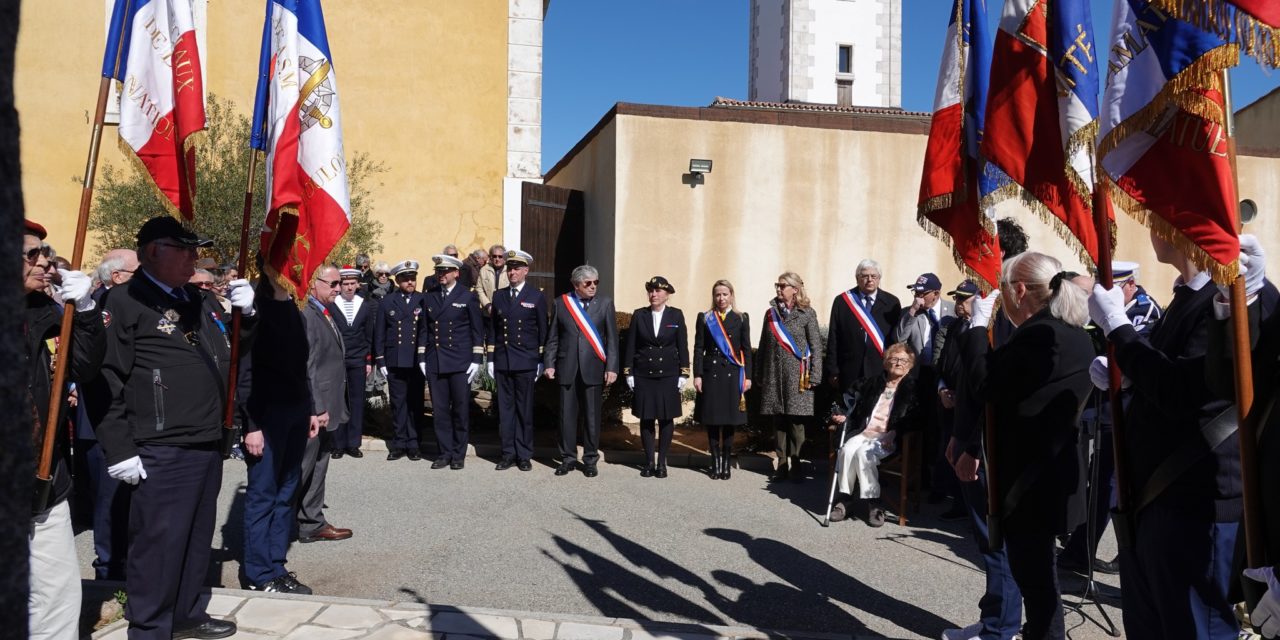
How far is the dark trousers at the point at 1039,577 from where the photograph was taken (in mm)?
3633

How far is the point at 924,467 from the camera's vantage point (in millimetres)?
7871

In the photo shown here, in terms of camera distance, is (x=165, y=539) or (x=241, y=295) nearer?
(x=165, y=539)

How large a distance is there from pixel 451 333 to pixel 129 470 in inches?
215

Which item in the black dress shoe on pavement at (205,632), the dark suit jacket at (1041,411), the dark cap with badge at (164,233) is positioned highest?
the dark cap with badge at (164,233)

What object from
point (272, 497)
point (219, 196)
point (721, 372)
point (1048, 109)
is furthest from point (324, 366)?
point (219, 196)

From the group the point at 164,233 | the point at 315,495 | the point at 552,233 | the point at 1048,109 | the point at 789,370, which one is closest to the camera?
the point at 1048,109

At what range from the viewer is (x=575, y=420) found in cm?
902

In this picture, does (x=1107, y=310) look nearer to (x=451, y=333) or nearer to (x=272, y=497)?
(x=272, y=497)

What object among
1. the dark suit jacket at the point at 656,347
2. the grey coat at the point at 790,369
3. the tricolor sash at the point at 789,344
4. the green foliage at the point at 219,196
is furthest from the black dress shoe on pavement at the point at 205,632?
the green foliage at the point at 219,196

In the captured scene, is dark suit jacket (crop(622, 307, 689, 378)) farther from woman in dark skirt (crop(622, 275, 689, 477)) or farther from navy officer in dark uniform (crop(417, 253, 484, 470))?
navy officer in dark uniform (crop(417, 253, 484, 470))

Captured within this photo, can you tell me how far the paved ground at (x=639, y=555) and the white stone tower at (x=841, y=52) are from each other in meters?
28.5

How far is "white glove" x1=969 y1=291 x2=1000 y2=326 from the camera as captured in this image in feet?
14.9

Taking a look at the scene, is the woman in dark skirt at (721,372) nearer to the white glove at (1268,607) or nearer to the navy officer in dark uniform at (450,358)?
the navy officer in dark uniform at (450,358)

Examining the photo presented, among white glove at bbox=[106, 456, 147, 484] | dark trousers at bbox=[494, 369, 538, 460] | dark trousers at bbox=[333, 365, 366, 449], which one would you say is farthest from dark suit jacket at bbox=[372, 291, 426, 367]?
white glove at bbox=[106, 456, 147, 484]
